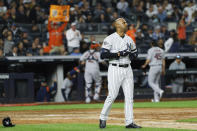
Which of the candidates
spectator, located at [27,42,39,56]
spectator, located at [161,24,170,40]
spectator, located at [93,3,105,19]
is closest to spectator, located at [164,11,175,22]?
spectator, located at [161,24,170,40]

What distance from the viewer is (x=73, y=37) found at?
18.2m

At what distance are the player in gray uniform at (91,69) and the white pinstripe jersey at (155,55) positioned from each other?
5.53ft

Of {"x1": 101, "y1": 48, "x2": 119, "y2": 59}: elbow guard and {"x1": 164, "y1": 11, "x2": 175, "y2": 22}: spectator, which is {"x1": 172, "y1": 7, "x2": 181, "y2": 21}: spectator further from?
{"x1": 101, "y1": 48, "x2": 119, "y2": 59}: elbow guard

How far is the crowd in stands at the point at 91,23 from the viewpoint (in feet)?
59.8

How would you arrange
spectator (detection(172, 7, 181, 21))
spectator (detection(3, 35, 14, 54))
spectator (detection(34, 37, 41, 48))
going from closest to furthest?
spectator (detection(3, 35, 14, 54)) < spectator (detection(34, 37, 41, 48)) < spectator (detection(172, 7, 181, 21))

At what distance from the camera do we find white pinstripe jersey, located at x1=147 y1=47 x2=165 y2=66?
15.7 m

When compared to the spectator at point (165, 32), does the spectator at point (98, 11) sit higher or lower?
higher

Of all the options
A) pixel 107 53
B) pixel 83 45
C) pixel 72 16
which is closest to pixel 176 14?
pixel 72 16

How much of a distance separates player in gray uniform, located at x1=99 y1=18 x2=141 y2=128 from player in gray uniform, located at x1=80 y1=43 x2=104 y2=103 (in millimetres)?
7359

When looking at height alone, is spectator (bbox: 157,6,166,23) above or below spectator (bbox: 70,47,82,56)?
above

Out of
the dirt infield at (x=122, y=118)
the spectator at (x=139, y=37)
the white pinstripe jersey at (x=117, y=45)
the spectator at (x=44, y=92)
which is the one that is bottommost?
the spectator at (x=44, y=92)

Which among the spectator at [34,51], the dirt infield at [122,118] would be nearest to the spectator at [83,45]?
the spectator at [34,51]

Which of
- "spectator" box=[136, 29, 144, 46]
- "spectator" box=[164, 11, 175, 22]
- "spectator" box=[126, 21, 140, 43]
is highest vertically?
"spectator" box=[164, 11, 175, 22]

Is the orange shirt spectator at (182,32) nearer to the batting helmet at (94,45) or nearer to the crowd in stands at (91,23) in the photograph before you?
the crowd in stands at (91,23)
